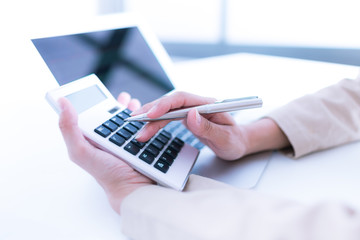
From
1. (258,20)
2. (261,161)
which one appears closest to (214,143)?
(261,161)

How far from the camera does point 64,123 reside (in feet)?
0.93

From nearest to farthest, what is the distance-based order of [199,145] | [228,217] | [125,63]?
[228,217]
[199,145]
[125,63]

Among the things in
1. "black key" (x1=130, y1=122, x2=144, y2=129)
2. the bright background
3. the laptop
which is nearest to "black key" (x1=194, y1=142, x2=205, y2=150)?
the laptop

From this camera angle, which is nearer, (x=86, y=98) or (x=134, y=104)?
(x=86, y=98)

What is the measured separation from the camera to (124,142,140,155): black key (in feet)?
1.06

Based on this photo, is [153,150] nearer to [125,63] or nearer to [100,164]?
[100,164]

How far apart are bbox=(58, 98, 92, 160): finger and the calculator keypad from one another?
0.10ft

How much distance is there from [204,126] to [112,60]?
26 centimetres

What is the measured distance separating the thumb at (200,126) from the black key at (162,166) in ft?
0.18

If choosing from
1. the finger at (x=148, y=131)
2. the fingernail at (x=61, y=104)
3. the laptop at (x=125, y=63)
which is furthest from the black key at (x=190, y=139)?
the fingernail at (x=61, y=104)

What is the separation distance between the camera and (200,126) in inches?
13.9

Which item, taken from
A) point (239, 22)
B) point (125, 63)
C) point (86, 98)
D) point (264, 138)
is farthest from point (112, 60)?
point (239, 22)

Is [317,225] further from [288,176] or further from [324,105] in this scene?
[324,105]

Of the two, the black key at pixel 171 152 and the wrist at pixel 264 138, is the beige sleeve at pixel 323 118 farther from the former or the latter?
the black key at pixel 171 152
